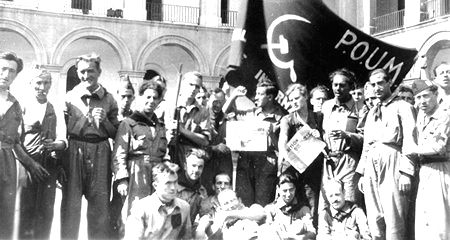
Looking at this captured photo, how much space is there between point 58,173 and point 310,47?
3542 millimetres

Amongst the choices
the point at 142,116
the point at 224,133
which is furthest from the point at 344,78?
the point at 142,116

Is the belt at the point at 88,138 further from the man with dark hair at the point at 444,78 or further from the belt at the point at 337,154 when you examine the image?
the man with dark hair at the point at 444,78

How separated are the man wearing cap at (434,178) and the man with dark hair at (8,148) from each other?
3827 mm

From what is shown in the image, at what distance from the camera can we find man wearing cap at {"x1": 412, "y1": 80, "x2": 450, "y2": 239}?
6031 mm

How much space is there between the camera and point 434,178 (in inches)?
240

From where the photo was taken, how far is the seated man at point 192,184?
651cm

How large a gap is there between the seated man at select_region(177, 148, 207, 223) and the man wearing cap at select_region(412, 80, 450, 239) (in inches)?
86.4

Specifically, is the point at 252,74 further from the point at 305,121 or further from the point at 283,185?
the point at 283,185

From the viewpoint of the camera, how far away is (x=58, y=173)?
6.56 meters

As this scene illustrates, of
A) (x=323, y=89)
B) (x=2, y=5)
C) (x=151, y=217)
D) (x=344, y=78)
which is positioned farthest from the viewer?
(x=2, y=5)

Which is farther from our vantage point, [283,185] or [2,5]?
[2,5]

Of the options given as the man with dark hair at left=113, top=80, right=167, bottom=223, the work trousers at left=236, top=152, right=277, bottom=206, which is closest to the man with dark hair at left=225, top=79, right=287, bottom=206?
the work trousers at left=236, top=152, right=277, bottom=206

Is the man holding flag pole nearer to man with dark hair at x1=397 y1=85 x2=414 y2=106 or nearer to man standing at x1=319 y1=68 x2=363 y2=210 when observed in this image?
man with dark hair at x1=397 y1=85 x2=414 y2=106

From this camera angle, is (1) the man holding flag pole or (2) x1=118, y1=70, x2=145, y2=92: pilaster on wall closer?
(1) the man holding flag pole
